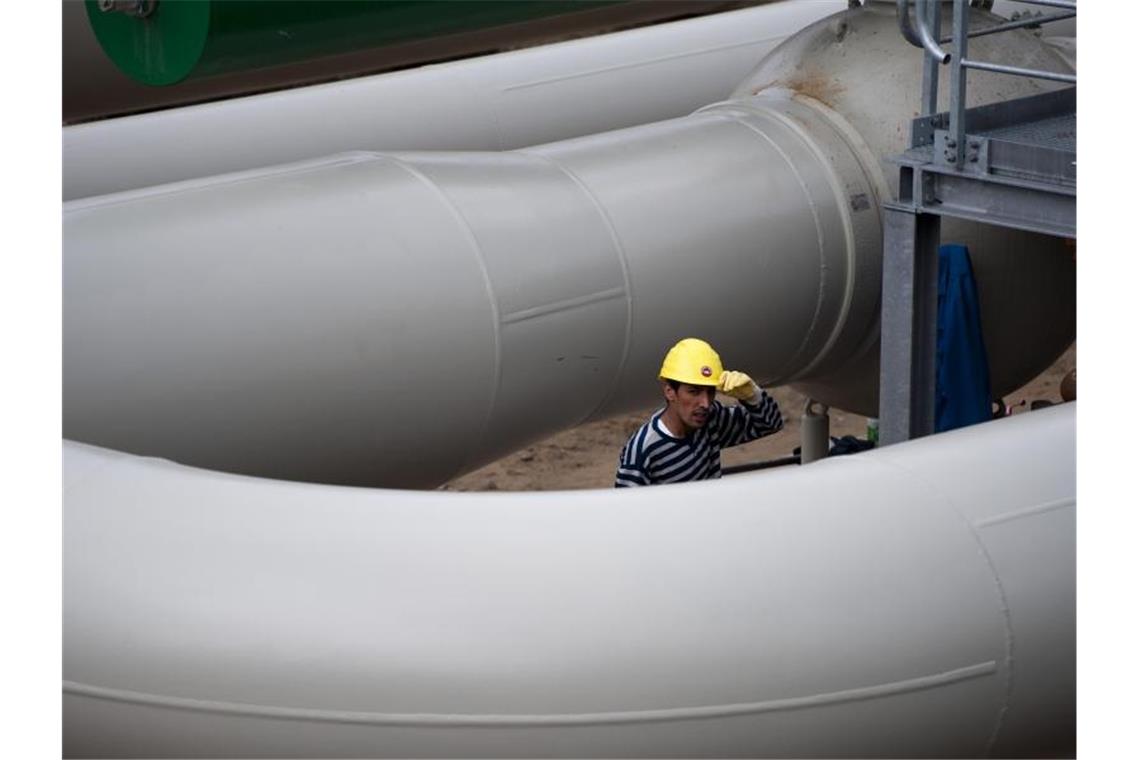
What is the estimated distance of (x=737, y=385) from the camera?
584cm

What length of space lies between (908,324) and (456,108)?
2.39 meters

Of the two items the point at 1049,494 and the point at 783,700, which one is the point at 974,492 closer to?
the point at 1049,494

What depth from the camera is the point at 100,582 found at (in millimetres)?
4258

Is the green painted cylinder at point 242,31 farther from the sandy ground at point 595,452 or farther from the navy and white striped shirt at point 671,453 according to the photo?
the navy and white striped shirt at point 671,453

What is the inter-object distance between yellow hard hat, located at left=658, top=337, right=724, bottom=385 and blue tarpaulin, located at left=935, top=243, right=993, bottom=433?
96 centimetres

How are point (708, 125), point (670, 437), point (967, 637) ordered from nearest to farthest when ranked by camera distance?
point (967, 637), point (670, 437), point (708, 125)

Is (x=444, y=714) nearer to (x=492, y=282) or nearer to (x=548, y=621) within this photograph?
(x=548, y=621)

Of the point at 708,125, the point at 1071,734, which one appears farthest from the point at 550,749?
the point at 708,125

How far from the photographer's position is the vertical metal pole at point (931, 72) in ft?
19.8

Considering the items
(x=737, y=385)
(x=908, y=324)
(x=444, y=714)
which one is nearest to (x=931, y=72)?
(x=908, y=324)

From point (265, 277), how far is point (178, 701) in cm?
152

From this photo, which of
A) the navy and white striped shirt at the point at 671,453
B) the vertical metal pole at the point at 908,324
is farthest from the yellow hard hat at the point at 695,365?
the vertical metal pole at the point at 908,324

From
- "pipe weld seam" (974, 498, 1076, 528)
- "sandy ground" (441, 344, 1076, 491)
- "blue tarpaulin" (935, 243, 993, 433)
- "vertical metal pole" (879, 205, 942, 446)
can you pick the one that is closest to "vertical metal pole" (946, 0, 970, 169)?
"vertical metal pole" (879, 205, 942, 446)

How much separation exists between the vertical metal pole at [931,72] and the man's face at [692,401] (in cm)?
104
